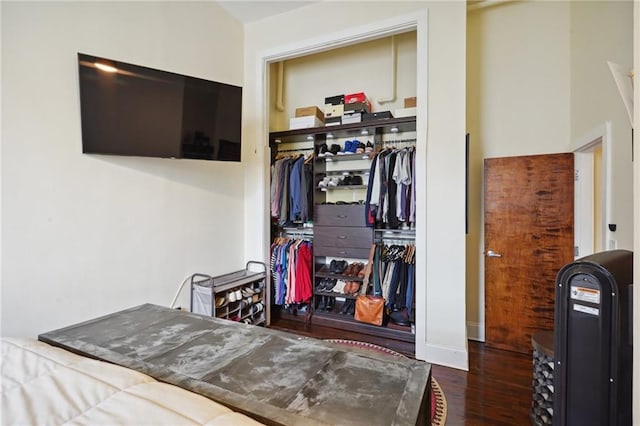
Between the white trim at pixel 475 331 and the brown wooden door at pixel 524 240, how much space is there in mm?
71

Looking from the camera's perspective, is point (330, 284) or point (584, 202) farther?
point (330, 284)

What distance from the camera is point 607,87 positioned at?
211 centimetres

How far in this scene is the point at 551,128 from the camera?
284 cm

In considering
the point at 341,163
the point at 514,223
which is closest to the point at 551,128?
the point at 514,223

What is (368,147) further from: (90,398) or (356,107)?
(90,398)

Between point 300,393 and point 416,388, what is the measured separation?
1.34ft

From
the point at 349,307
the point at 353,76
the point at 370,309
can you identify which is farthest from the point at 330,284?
the point at 353,76

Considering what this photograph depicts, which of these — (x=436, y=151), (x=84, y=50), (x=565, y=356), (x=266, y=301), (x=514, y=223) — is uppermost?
(x=84, y=50)

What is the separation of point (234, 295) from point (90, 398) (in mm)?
2086

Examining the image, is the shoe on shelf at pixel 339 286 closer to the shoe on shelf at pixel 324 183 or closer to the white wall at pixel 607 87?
the shoe on shelf at pixel 324 183

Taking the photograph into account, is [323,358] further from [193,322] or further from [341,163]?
[341,163]

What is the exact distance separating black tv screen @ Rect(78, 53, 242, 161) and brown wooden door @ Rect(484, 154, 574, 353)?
256 centimetres

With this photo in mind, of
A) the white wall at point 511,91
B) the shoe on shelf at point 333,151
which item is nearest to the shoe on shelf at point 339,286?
the white wall at point 511,91

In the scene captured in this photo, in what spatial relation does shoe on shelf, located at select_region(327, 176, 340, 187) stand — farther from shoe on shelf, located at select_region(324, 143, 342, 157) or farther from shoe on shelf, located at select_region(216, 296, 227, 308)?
shoe on shelf, located at select_region(216, 296, 227, 308)
